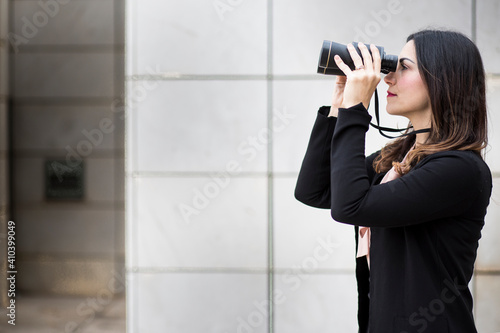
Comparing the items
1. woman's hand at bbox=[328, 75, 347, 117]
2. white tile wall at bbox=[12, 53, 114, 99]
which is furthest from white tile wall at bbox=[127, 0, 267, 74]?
white tile wall at bbox=[12, 53, 114, 99]

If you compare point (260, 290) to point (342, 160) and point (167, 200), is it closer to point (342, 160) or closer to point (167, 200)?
point (167, 200)

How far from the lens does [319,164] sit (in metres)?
1.47

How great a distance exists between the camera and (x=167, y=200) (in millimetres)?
2912

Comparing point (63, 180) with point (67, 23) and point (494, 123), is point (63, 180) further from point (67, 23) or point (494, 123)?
point (494, 123)

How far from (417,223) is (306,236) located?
1.67 m

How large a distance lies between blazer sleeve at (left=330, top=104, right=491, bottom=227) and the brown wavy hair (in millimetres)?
60

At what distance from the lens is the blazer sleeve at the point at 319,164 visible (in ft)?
4.80

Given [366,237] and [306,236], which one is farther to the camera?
[306,236]

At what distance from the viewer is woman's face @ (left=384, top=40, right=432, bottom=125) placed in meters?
1.35

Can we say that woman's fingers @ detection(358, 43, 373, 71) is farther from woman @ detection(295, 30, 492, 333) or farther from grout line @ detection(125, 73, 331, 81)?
grout line @ detection(125, 73, 331, 81)

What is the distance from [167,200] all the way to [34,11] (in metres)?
2.23

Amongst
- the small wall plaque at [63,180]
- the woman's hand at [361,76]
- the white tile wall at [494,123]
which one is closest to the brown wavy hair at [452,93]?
the woman's hand at [361,76]

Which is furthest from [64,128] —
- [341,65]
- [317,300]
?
[341,65]

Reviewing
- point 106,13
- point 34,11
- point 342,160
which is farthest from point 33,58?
point 342,160
